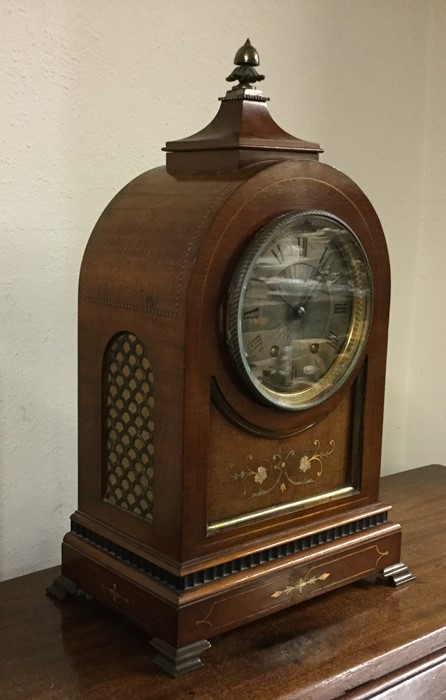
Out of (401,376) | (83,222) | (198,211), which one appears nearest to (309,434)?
(198,211)

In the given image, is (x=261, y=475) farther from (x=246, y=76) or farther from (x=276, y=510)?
(x=246, y=76)

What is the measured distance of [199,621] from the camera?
1.12m

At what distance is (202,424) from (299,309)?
0.68 ft

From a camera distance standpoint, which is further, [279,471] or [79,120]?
[79,120]

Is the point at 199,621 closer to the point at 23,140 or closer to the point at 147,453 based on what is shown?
the point at 147,453

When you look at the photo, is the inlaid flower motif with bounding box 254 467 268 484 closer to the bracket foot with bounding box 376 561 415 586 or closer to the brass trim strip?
the brass trim strip

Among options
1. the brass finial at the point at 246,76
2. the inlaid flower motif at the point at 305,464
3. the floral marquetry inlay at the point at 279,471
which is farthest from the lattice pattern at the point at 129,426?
the brass finial at the point at 246,76

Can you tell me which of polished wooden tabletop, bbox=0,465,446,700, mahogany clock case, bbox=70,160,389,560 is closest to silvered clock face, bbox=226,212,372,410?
mahogany clock case, bbox=70,160,389,560

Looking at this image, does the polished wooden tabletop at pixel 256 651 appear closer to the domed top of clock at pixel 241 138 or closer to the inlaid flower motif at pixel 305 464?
the inlaid flower motif at pixel 305 464

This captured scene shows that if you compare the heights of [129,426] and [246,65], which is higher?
[246,65]

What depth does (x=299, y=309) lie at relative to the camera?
3.84 ft

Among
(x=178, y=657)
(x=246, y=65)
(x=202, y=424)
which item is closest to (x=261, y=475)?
(x=202, y=424)

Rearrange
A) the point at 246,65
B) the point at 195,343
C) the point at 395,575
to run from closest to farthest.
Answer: the point at 195,343 → the point at 246,65 → the point at 395,575

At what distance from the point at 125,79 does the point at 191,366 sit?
0.62 meters
